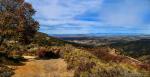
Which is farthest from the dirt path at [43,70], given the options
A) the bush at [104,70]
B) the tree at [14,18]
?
the tree at [14,18]

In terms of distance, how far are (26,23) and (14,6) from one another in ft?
8.41

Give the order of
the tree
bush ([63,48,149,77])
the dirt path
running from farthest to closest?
the tree, the dirt path, bush ([63,48,149,77])

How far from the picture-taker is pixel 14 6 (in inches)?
1495

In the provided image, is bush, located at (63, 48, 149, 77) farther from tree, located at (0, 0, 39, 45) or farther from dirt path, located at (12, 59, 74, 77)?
tree, located at (0, 0, 39, 45)

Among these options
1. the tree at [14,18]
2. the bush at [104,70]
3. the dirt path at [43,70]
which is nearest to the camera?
the bush at [104,70]

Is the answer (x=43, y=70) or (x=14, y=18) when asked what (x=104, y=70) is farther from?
(x=14, y=18)

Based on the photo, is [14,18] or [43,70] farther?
[14,18]

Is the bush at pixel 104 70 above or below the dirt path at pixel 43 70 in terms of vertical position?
above

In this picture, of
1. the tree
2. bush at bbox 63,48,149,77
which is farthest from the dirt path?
the tree

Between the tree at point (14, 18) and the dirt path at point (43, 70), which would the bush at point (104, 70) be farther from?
the tree at point (14, 18)

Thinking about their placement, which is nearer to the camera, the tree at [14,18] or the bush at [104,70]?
the bush at [104,70]

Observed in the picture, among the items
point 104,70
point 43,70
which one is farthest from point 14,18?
point 104,70

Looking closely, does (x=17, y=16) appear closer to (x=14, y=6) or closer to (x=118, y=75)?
(x=14, y=6)

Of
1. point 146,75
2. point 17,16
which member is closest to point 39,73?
point 146,75
